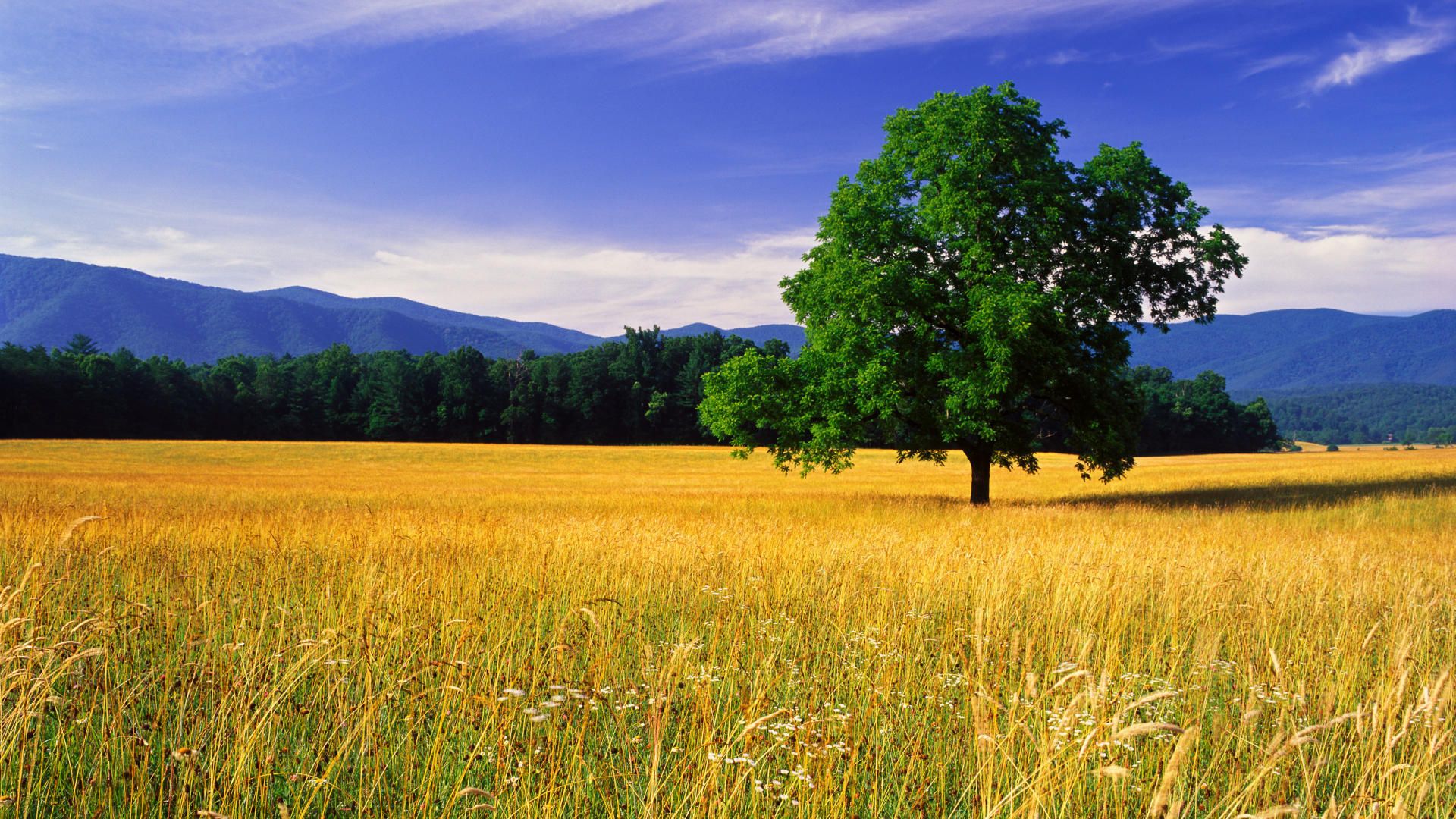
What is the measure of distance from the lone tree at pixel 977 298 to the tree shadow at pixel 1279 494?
263 cm

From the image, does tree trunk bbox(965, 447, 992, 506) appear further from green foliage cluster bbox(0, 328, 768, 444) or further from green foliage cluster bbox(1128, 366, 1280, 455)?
green foliage cluster bbox(1128, 366, 1280, 455)

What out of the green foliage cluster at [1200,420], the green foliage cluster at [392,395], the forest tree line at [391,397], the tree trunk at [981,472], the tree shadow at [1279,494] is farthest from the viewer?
the green foliage cluster at [1200,420]

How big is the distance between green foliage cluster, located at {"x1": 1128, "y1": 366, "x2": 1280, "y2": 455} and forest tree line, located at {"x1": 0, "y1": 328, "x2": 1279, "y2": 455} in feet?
1.22

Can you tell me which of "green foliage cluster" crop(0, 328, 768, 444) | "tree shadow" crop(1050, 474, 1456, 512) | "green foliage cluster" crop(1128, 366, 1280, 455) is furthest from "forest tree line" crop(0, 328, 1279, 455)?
"tree shadow" crop(1050, 474, 1456, 512)

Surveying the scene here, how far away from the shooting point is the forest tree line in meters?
79.3

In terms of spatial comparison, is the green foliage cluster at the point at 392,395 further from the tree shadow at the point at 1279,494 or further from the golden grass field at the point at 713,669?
the golden grass field at the point at 713,669

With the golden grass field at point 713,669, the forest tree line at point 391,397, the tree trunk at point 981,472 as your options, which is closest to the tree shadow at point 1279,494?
the tree trunk at point 981,472

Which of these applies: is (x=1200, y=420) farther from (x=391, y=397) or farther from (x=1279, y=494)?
(x=391, y=397)

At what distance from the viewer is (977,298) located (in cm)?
1972

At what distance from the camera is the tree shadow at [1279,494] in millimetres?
22812

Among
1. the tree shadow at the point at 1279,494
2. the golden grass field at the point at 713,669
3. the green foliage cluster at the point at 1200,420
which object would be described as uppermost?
the green foliage cluster at the point at 1200,420

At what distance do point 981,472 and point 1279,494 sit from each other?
12.0 m

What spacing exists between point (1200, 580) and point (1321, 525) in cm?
1092

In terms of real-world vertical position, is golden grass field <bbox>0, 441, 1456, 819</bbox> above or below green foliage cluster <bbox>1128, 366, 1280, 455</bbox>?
below
